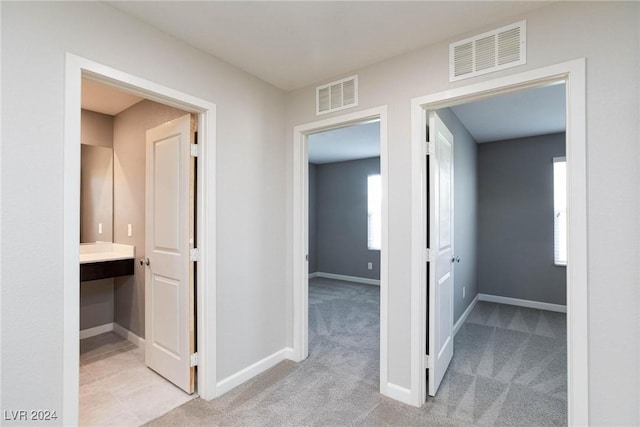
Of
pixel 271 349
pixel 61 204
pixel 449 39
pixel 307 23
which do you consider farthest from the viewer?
pixel 271 349

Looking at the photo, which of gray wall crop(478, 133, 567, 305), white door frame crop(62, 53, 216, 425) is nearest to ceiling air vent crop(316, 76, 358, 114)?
white door frame crop(62, 53, 216, 425)

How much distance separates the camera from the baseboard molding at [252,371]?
92.5 inches

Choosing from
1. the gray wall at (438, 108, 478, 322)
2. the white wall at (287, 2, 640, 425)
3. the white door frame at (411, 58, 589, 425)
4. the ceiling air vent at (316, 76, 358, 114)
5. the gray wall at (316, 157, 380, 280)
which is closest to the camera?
the white wall at (287, 2, 640, 425)

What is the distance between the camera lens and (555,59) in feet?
5.61

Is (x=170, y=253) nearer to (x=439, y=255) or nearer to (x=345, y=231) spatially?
(x=439, y=255)

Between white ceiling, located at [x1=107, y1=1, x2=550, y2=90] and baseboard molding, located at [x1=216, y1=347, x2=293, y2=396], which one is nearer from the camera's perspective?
white ceiling, located at [x1=107, y1=1, x2=550, y2=90]

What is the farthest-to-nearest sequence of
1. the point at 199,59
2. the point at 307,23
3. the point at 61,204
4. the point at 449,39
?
the point at 199,59
the point at 449,39
the point at 307,23
the point at 61,204

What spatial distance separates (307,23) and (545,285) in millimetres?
4840

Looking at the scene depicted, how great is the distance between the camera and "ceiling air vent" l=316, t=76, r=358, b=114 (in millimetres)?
2506

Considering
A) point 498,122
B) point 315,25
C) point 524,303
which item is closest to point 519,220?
point 524,303

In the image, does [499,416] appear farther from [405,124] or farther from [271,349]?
[405,124]

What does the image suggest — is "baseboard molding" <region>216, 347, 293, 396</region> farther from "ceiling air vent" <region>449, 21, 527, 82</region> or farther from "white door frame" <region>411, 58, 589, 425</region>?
"ceiling air vent" <region>449, 21, 527, 82</region>

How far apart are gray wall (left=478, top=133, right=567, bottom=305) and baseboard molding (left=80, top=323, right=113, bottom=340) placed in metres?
5.23

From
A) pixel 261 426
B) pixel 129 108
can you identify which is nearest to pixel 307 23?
pixel 129 108
